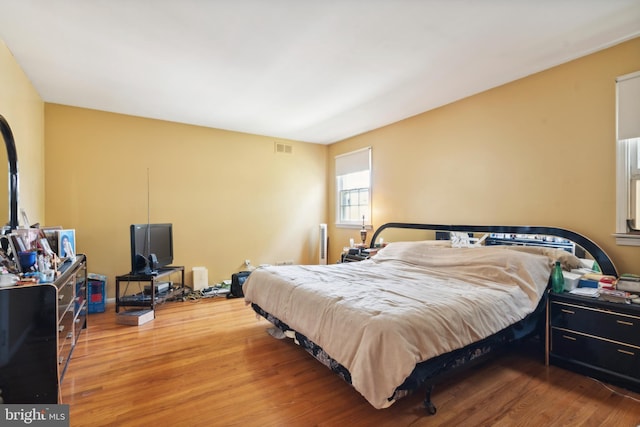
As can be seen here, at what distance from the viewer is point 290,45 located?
8.02ft

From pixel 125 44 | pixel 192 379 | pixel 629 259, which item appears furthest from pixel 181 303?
pixel 629 259

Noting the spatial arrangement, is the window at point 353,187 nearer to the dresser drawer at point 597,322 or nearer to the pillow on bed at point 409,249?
the pillow on bed at point 409,249

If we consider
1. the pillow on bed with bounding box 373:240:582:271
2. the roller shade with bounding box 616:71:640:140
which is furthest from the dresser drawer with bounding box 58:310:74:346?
the roller shade with bounding box 616:71:640:140

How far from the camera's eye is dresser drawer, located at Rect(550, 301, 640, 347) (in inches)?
79.4

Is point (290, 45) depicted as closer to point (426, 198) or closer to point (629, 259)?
point (426, 198)

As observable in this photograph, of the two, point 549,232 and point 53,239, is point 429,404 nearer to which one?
point 549,232

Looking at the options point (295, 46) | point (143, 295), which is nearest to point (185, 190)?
point (143, 295)

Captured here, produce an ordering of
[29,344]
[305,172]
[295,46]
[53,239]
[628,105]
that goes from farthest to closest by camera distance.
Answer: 1. [305,172]
2. [53,239]
3. [295,46]
4. [628,105]
5. [29,344]

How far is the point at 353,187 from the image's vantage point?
5406mm

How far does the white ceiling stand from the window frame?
1.39 m

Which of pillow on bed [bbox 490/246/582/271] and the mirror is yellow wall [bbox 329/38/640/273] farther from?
the mirror

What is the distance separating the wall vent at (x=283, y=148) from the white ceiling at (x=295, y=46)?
5.36 feet

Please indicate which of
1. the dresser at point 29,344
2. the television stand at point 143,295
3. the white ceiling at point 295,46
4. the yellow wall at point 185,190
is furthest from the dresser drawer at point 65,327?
the white ceiling at point 295,46

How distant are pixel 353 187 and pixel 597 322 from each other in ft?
12.3
